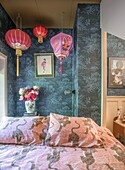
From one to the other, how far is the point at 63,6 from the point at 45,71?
4.61 feet

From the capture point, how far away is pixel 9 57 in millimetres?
3254

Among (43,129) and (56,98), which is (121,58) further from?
(43,129)

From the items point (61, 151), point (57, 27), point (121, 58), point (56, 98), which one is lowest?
point (61, 151)

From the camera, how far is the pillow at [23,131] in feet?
5.81

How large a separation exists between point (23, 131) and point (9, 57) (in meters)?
1.88

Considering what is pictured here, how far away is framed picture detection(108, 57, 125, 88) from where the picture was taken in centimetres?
340

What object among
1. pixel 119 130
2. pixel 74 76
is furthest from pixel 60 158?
pixel 74 76

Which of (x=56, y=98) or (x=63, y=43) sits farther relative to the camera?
(x=56, y=98)

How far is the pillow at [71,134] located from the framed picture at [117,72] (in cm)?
173

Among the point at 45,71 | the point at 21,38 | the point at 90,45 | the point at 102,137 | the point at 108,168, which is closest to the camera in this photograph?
the point at 108,168

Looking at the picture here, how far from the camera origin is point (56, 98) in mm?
3680

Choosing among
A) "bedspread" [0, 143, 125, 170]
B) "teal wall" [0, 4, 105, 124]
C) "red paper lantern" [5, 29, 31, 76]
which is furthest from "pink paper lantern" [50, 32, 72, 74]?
"bedspread" [0, 143, 125, 170]

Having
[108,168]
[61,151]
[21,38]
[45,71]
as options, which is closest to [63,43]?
[21,38]

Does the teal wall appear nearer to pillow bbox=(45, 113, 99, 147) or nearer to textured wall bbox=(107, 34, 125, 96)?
textured wall bbox=(107, 34, 125, 96)
